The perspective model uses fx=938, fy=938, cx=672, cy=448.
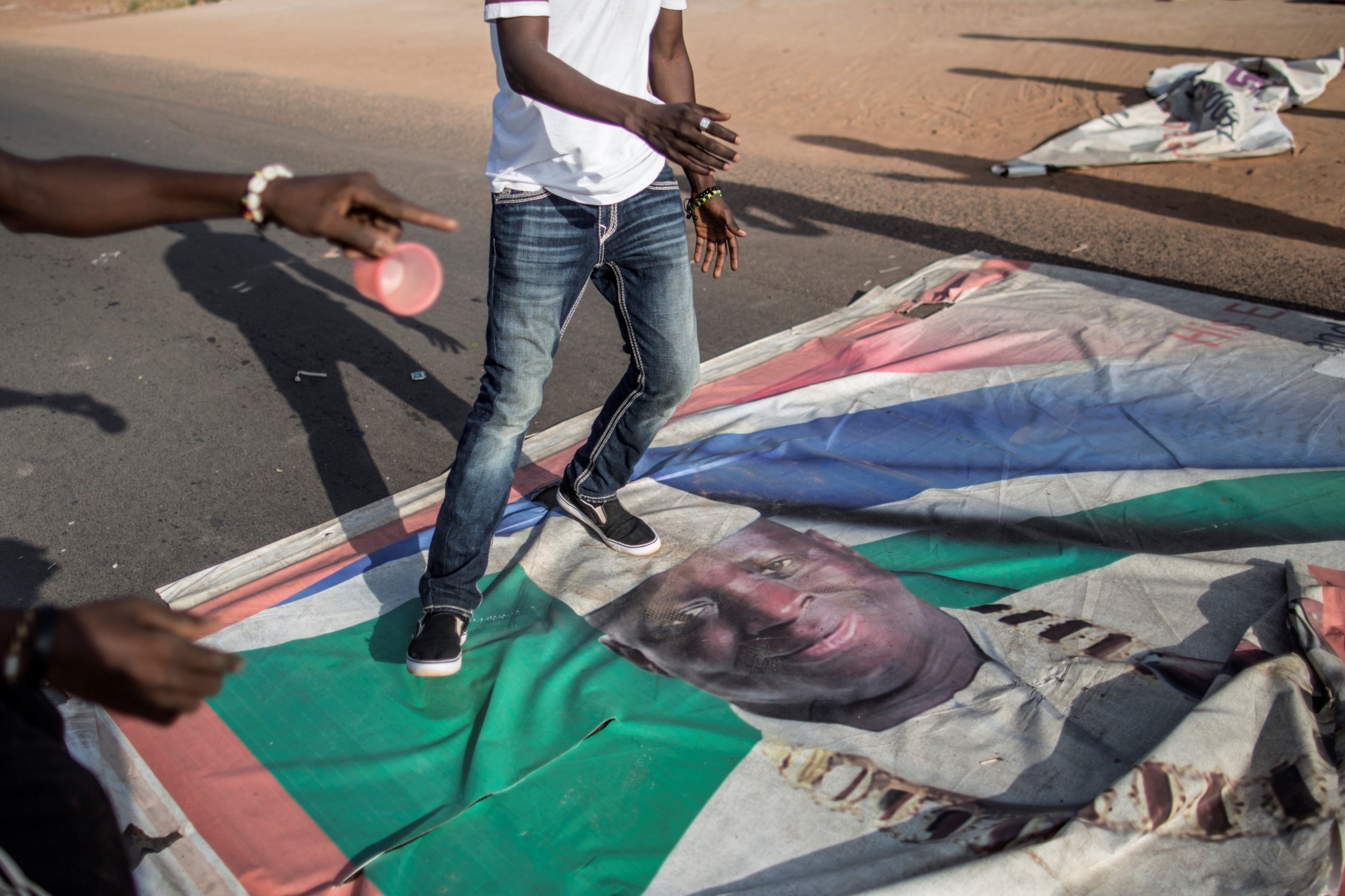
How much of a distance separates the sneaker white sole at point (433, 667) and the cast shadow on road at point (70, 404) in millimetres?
2260

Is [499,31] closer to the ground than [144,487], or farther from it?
farther from it

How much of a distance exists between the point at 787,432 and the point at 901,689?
138 centimetres

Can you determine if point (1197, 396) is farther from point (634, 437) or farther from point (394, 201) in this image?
point (394, 201)

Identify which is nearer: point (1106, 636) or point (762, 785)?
point (762, 785)

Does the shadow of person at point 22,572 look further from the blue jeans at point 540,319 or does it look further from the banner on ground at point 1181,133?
the banner on ground at point 1181,133

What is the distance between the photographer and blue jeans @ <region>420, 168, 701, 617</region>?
2127 mm

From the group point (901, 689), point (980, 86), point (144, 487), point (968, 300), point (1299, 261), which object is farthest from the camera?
point (980, 86)

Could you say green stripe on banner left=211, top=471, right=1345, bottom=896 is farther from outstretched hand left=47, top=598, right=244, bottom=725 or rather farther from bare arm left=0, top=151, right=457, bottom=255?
bare arm left=0, top=151, right=457, bottom=255

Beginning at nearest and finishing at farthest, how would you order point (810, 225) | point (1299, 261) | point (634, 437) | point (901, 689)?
point (901, 689), point (634, 437), point (1299, 261), point (810, 225)

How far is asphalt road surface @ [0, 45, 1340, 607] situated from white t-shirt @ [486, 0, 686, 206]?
5.19ft

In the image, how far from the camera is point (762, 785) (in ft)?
6.34

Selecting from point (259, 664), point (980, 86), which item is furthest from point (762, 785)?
point (980, 86)

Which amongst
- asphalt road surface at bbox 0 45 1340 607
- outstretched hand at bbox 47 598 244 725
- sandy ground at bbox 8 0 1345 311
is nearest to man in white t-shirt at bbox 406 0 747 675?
asphalt road surface at bbox 0 45 1340 607

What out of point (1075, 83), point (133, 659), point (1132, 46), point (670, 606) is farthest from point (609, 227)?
point (1132, 46)
